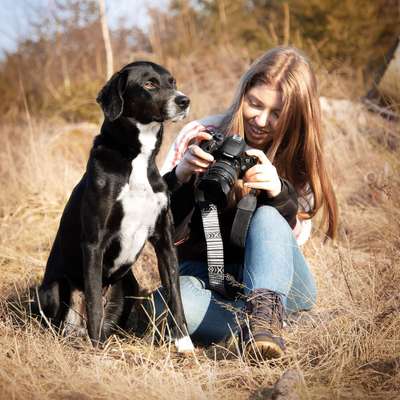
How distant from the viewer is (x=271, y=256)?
2336 mm

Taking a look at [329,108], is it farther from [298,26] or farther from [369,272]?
[298,26]

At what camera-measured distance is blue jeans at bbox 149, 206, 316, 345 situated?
2.33 metres

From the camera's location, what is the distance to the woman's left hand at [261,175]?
7.86 feet

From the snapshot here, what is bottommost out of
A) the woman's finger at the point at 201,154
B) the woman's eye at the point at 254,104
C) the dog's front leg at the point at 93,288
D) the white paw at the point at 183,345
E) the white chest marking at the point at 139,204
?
the white paw at the point at 183,345

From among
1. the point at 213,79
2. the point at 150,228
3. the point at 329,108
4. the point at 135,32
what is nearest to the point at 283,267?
the point at 150,228

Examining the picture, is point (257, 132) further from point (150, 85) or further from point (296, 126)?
point (150, 85)

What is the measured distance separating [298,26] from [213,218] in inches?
287

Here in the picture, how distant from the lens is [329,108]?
5520mm

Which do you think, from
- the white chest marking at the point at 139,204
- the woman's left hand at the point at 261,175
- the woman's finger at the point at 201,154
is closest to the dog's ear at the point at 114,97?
the white chest marking at the point at 139,204

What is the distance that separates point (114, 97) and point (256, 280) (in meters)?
0.96

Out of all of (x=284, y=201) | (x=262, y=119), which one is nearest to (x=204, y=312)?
(x=284, y=201)

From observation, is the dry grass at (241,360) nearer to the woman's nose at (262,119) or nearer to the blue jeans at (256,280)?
the blue jeans at (256,280)

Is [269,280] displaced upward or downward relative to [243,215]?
downward

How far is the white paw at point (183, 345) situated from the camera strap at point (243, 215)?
1.64ft
